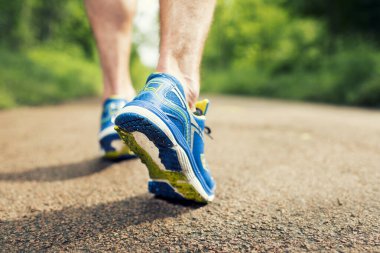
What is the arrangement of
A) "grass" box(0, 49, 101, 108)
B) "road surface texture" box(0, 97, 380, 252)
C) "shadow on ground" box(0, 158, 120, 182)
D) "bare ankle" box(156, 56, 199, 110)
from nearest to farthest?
1. "road surface texture" box(0, 97, 380, 252)
2. "bare ankle" box(156, 56, 199, 110)
3. "shadow on ground" box(0, 158, 120, 182)
4. "grass" box(0, 49, 101, 108)

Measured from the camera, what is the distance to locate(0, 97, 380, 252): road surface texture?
2.68 feet

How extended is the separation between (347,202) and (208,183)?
1.35 feet

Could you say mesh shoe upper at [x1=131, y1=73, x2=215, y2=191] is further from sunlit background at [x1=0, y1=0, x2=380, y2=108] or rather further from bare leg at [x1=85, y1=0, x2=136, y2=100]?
sunlit background at [x1=0, y1=0, x2=380, y2=108]

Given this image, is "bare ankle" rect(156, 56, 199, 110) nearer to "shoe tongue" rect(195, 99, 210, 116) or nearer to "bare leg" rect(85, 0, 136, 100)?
"shoe tongue" rect(195, 99, 210, 116)

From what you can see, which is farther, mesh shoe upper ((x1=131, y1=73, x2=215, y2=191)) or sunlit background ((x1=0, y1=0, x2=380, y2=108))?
sunlit background ((x1=0, y1=0, x2=380, y2=108))

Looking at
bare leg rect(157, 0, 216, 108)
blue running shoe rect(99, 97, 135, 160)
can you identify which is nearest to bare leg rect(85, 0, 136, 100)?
blue running shoe rect(99, 97, 135, 160)

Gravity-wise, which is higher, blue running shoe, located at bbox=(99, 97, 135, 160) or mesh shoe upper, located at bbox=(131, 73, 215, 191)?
mesh shoe upper, located at bbox=(131, 73, 215, 191)

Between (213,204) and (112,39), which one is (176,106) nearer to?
(213,204)

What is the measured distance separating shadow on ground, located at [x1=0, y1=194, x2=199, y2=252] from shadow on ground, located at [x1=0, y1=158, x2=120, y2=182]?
0.43 meters

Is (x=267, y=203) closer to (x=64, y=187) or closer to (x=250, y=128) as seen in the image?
(x=64, y=187)

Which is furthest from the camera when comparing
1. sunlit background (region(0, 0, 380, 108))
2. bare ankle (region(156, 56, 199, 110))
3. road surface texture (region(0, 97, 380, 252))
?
sunlit background (region(0, 0, 380, 108))

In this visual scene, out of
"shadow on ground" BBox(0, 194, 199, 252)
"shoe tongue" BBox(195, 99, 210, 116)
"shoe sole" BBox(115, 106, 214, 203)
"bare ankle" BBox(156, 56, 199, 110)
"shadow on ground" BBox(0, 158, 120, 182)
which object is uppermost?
"bare ankle" BBox(156, 56, 199, 110)

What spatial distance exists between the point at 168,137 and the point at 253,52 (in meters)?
19.2

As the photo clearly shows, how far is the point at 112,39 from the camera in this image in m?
1.69
